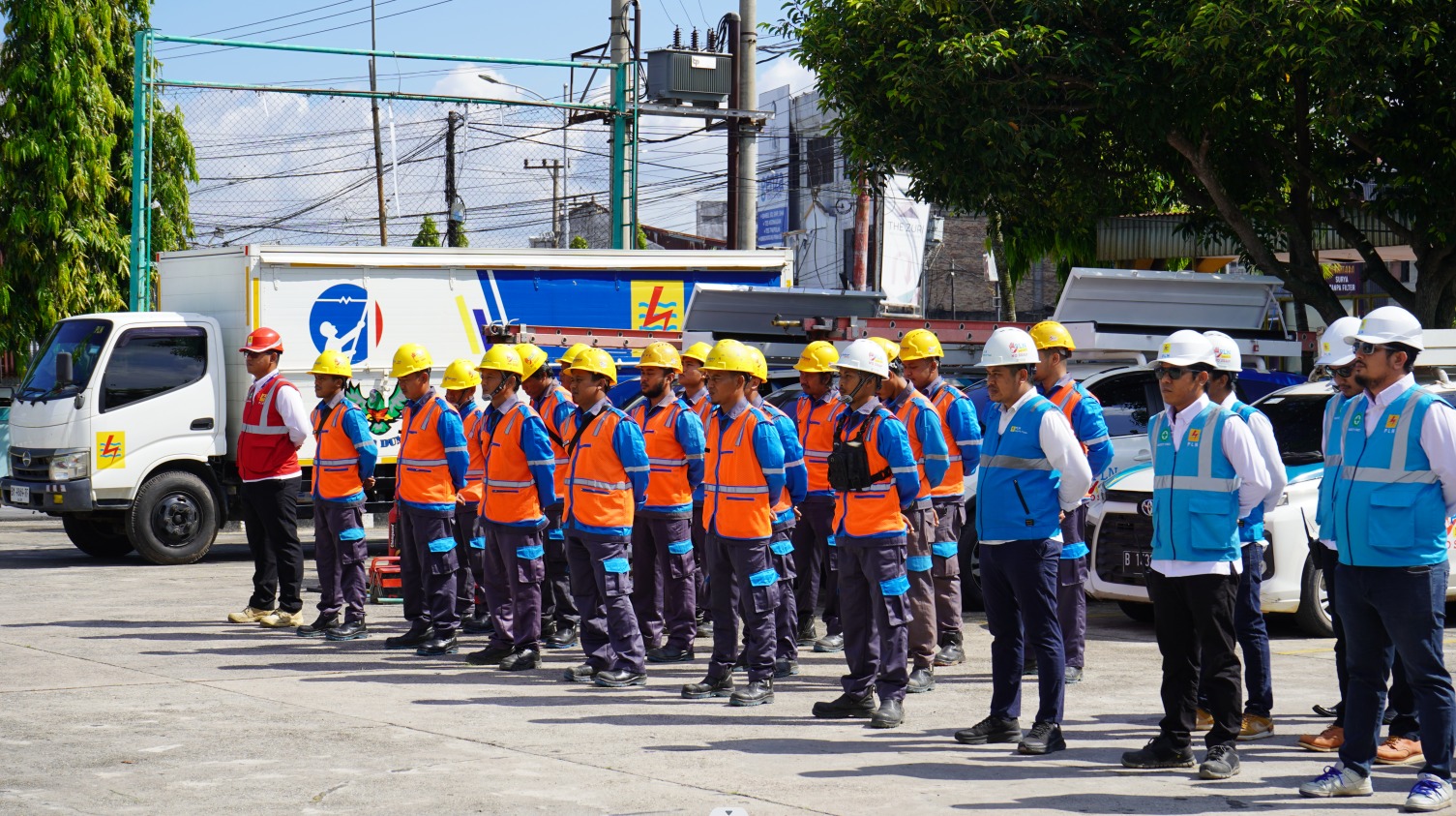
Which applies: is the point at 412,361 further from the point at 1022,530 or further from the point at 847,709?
the point at 1022,530

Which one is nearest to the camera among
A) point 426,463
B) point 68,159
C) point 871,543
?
point 871,543

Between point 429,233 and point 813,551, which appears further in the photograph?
point 429,233

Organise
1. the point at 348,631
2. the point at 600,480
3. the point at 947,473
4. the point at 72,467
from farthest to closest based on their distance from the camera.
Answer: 1. the point at 72,467
2. the point at 348,631
3. the point at 947,473
4. the point at 600,480

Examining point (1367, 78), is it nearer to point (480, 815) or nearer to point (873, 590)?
point (873, 590)

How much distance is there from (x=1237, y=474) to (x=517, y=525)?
4.44 meters

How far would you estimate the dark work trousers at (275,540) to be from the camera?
11789 millimetres

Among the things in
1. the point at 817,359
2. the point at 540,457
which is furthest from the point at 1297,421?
the point at 540,457

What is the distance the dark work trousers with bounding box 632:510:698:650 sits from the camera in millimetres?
10164

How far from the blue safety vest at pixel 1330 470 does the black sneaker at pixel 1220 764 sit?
40.0 inches

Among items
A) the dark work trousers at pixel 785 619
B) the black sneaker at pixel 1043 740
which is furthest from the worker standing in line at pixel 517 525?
the black sneaker at pixel 1043 740

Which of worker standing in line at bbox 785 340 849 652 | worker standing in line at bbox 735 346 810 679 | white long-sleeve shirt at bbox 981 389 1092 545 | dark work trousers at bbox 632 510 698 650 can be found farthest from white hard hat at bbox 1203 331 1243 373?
dark work trousers at bbox 632 510 698 650

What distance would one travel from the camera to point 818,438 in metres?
10.8

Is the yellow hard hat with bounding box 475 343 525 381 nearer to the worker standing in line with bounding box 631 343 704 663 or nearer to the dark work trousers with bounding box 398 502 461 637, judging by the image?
the worker standing in line with bounding box 631 343 704 663

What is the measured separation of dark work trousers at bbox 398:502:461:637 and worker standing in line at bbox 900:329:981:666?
122 inches
